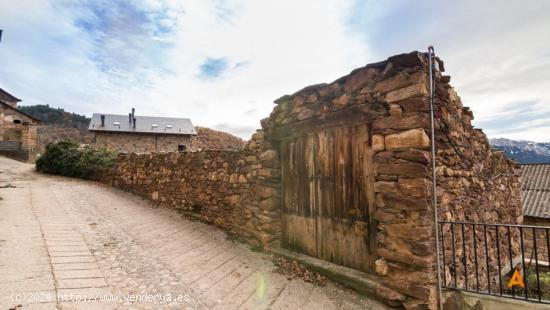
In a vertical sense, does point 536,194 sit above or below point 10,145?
below

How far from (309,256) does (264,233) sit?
39.3 inches

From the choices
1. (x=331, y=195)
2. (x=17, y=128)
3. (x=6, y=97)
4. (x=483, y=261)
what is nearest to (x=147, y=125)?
(x=17, y=128)

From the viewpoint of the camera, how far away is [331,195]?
414cm

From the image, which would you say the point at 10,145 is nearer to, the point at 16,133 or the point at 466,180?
the point at 16,133

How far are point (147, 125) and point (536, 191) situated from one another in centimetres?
2969

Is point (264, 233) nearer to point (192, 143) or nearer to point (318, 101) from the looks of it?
point (318, 101)

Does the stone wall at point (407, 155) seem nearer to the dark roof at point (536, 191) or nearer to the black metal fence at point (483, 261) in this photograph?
the black metal fence at point (483, 261)

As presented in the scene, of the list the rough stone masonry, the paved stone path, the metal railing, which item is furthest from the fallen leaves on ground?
the metal railing

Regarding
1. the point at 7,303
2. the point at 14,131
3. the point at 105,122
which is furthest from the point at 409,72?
the point at 105,122

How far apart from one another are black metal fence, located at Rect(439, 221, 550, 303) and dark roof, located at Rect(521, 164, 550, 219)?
8.59m

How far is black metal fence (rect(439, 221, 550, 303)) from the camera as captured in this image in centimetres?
281

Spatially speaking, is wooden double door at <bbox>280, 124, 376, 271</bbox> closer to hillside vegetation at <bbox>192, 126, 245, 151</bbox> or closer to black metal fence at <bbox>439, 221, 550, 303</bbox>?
black metal fence at <bbox>439, 221, 550, 303</bbox>

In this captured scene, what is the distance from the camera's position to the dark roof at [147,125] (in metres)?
25.6

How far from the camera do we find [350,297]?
11.4 ft
